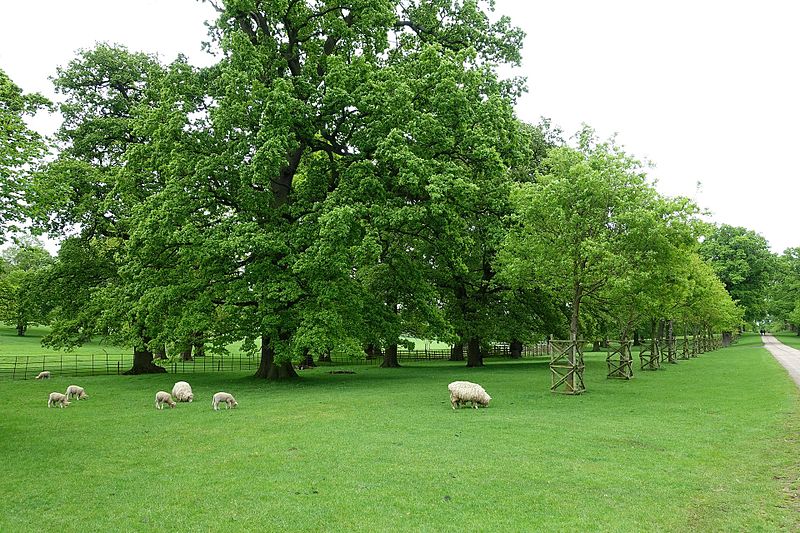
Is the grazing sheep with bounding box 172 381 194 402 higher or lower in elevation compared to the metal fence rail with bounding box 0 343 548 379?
higher

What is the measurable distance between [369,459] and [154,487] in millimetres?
4083

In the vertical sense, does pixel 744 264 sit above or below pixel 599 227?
above

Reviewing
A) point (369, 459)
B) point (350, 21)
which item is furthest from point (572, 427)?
point (350, 21)

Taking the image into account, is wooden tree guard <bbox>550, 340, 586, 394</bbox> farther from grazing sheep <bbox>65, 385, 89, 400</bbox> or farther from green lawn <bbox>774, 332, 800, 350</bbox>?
green lawn <bbox>774, 332, 800, 350</bbox>

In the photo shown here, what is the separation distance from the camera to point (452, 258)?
28844 mm

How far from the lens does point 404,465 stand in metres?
11.2

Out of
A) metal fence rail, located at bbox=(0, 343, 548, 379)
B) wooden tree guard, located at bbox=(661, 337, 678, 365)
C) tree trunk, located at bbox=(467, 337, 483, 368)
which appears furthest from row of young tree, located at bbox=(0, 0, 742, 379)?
wooden tree guard, located at bbox=(661, 337, 678, 365)

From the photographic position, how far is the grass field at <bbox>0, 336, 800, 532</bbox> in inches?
330

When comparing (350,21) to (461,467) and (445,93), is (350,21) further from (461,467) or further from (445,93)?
(461,467)

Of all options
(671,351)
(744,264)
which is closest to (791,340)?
(744,264)

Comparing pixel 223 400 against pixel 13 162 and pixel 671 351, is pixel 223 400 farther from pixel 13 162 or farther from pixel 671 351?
pixel 671 351

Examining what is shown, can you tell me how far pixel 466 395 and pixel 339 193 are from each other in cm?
1123

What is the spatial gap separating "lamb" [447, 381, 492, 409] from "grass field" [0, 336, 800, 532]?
1.68 ft

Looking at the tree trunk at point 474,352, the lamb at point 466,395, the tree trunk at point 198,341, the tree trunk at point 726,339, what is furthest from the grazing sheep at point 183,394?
the tree trunk at point 726,339
